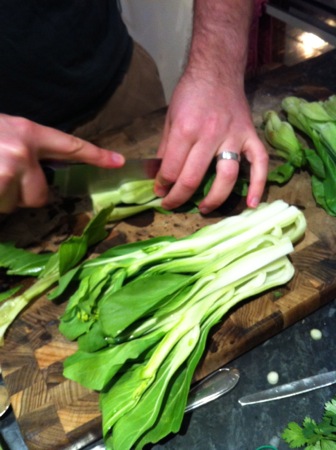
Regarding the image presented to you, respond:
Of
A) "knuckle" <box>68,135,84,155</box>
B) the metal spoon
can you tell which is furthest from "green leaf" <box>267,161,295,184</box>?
the metal spoon

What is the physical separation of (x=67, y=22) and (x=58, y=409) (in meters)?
1.21

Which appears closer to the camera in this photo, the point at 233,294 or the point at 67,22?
the point at 233,294

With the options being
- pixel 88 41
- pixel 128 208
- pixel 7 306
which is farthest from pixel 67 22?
pixel 7 306

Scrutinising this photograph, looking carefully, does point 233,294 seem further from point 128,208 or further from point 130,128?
point 130,128

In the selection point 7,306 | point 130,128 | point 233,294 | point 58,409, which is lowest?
point 58,409

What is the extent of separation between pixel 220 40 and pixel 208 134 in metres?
0.41

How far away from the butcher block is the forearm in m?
0.26

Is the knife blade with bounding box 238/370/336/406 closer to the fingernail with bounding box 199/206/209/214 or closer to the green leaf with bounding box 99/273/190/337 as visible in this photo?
the green leaf with bounding box 99/273/190/337

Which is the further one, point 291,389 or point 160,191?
point 160,191

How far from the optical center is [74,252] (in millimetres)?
1366

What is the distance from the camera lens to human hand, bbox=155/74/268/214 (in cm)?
145

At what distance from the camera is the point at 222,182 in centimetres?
146

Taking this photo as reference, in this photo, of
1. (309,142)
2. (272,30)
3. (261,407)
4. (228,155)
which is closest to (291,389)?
(261,407)

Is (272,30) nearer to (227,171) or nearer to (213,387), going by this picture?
(227,171)
